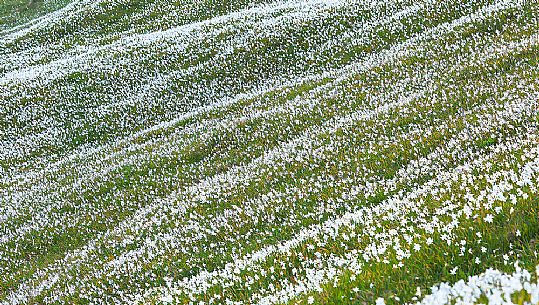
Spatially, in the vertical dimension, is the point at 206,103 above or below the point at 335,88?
below

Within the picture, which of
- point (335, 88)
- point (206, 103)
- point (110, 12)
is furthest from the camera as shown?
point (110, 12)

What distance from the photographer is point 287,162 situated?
12.5 metres

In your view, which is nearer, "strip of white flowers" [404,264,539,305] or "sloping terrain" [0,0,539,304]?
"strip of white flowers" [404,264,539,305]

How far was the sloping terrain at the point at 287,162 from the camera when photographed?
5.18m

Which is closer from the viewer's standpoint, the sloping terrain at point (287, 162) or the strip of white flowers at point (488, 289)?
the strip of white flowers at point (488, 289)

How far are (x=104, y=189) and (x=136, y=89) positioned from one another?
13484mm

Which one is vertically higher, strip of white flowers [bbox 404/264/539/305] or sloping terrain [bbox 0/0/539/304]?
strip of white flowers [bbox 404/264/539/305]

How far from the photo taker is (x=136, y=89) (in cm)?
2855

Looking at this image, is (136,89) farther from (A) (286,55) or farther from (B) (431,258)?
(B) (431,258)

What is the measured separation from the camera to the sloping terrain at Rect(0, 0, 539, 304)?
17.0 feet

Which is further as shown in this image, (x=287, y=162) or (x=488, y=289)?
(x=287, y=162)

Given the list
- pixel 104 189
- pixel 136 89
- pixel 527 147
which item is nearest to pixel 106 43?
pixel 136 89

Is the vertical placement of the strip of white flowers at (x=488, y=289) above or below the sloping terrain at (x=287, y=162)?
above

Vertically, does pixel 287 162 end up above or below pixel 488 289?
below
